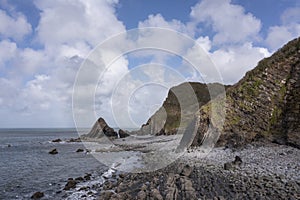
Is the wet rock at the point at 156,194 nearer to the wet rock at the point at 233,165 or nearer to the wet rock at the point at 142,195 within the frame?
the wet rock at the point at 142,195

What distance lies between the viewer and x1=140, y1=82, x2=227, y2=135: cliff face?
93625mm

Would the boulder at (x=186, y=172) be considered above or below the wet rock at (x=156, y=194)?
above

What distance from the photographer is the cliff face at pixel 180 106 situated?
93.6m

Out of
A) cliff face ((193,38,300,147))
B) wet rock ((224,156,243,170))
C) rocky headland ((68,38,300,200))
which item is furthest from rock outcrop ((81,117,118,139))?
wet rock ((224,156,243,170))

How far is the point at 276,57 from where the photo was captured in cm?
3888

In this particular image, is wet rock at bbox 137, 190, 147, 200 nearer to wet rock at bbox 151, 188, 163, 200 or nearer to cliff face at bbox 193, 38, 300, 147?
wet rock at bbox 151, 188, 163, 200

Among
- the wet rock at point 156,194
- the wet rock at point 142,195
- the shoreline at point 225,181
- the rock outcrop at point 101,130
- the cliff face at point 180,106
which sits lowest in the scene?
the wet rock at point 142,195

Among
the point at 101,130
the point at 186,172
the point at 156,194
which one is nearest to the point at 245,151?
the point at 186,172

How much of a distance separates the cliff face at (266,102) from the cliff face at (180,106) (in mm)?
49870

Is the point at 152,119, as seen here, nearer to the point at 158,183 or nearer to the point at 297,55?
the point at 297,55

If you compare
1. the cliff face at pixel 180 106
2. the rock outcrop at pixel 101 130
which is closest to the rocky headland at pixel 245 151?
the cliff face at pixel 180 106

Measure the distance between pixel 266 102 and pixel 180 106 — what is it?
64739 mm

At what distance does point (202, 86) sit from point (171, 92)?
13137 millimetres

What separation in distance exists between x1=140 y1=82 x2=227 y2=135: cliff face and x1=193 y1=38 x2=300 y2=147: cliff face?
49870mm
